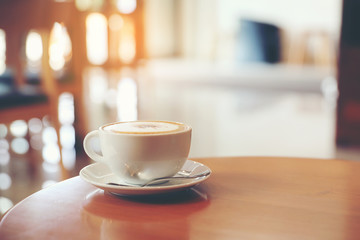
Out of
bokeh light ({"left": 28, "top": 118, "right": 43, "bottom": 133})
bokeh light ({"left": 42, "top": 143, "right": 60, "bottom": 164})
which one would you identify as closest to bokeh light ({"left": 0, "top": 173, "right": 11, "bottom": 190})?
bokeh light ({"left": 42, "top": 143, "right": 60, "bottom": 164})

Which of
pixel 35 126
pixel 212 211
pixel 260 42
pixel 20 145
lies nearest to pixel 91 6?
pixel 35 126

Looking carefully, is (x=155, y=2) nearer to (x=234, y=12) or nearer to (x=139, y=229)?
(x=234, y=12)

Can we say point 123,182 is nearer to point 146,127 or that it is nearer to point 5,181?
point 146,127

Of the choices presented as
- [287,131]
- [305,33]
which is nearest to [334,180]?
[287,131]

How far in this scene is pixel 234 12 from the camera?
6691mm

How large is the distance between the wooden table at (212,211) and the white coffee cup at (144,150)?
33 millimetres

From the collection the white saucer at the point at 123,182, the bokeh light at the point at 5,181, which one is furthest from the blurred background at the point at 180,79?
the white saucer at the point at 123,182

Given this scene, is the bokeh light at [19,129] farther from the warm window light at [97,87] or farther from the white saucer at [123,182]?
the white saucer at [123,182]

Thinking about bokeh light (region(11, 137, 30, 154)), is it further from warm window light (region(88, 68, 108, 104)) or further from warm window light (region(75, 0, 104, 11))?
warm window light (region(88, 68, 108, 104))

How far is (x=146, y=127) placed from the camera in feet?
2.03

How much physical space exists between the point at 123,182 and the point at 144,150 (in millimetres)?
68

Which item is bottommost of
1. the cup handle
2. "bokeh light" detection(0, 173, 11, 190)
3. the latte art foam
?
"bokeh light" detection(0, 173, 11, 190)

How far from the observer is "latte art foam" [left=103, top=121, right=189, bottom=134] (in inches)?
23.5

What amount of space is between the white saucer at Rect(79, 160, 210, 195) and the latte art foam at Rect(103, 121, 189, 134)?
66mm
